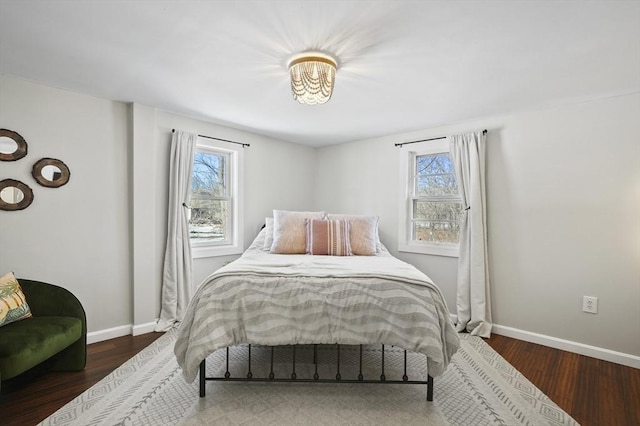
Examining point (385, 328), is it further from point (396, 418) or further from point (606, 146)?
point (606, 146)

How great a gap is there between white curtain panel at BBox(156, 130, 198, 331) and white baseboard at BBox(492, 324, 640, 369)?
330 centimetres

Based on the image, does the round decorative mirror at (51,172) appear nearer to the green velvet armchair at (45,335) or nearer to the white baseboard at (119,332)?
the green velvet armchair at (45,335)

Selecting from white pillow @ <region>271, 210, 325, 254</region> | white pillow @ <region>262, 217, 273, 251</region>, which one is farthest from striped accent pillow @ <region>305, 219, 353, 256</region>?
white pillow @ <region>262, 217, 273, 251</region>

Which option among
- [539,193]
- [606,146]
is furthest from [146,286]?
[606,146]

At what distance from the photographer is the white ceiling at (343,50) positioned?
62.0 inches

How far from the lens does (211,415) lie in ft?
5.87

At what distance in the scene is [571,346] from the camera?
2.73 metres

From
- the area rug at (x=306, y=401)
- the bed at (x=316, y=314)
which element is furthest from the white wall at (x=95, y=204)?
the bed at (x=316, y=314)

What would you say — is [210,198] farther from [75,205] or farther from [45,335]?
[45,335]

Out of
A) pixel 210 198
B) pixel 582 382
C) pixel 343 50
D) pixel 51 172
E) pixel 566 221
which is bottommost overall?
pixel 582 382

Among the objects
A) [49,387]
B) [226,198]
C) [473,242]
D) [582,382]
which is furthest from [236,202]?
[582,382]

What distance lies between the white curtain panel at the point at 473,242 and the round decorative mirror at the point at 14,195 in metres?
3.98

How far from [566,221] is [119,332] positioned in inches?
171

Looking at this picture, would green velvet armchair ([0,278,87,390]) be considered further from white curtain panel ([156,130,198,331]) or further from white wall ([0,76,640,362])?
white curtain panel ([156,130,198,331])
